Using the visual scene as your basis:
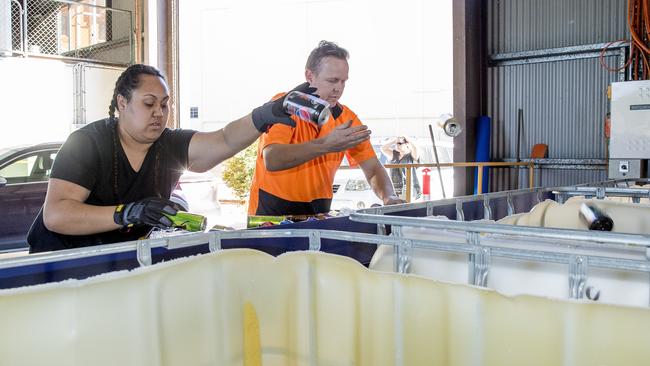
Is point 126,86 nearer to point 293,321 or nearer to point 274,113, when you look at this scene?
point 274,113

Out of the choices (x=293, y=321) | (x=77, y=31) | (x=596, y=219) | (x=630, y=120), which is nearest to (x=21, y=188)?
(x=293, y=321)

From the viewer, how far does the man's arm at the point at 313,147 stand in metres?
2.33

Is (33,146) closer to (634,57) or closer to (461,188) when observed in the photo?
(461,188)

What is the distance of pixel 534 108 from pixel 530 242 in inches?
278

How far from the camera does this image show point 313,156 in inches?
95.5

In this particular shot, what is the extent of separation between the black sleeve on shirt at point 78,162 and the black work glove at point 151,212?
0.83 ft

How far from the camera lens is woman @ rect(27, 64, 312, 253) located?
1.98 m

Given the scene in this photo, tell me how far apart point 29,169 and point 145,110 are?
197 inches

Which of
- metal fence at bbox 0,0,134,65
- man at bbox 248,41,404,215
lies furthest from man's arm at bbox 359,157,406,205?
metal fence at bbox 0,0,134,65

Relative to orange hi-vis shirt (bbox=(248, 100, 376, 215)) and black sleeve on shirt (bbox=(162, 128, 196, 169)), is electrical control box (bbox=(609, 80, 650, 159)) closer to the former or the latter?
orange hi-vis shirt (bbox=(248, 100, 376, 215))

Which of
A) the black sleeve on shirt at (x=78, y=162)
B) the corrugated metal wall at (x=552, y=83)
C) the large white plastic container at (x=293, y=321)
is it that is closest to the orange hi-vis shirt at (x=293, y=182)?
the black sleeve on shirt at (x=78, y=162)

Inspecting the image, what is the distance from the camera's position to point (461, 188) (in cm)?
803

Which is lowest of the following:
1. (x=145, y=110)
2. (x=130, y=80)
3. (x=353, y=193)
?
(x=353, y=193)

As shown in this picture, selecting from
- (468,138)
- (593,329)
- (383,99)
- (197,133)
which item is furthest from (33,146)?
(383,99)
